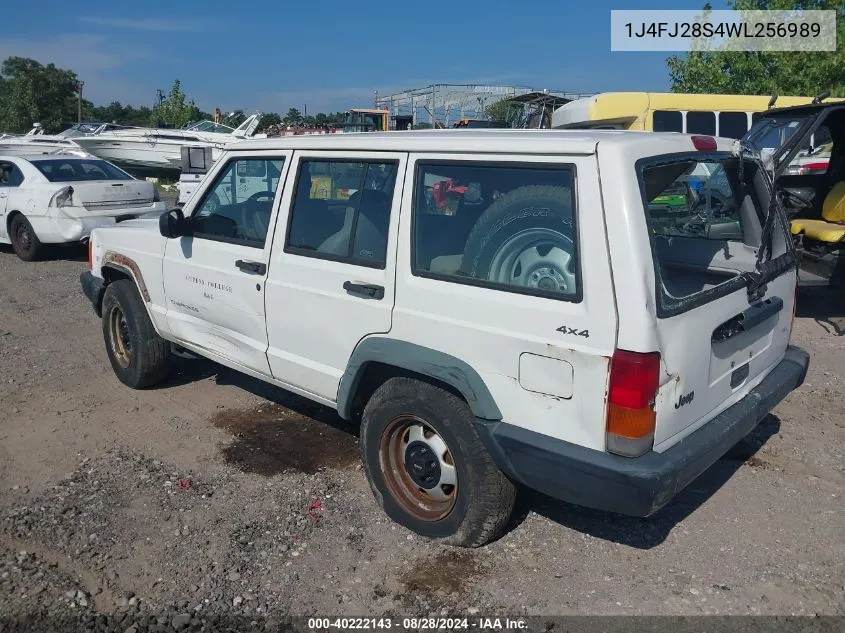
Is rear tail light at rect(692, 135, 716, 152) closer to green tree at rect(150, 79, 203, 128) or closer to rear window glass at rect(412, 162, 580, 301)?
rear window glass at rect(412, 162, 580, 301)

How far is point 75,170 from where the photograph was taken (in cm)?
1110

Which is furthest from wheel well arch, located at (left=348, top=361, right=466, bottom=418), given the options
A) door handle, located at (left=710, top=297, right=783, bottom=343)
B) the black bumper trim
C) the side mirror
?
the black bumper trim

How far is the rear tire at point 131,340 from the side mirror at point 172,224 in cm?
94

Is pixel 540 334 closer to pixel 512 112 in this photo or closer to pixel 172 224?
pixel 172 224

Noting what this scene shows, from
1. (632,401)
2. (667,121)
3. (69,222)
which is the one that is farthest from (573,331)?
(667,121)

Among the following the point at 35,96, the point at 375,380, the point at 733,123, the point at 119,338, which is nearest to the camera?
the point at 375,380

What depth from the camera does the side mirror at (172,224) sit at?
4.48 metres

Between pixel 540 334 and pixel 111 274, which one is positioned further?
pixel 111 274

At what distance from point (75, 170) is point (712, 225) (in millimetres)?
10009

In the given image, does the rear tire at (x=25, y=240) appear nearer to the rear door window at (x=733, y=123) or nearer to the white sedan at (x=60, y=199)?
the white sedan at (x=60, y=199)

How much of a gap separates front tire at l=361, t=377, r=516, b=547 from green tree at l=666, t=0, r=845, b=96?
15.2m

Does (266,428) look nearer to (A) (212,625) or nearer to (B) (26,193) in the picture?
(A) (212,625)

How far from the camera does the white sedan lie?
10.4 metres

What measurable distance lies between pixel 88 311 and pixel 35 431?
11.6 ft
